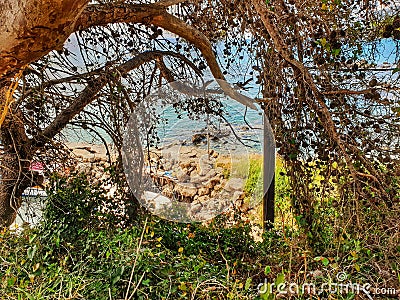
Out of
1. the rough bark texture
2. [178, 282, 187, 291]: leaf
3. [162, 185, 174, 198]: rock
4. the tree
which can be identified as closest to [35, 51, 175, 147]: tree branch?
the tree

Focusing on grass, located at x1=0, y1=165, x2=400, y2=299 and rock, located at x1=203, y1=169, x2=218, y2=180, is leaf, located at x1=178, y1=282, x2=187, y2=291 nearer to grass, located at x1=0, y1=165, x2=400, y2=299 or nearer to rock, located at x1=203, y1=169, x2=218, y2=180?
grass, located at x1=0, y1=165, x2=400, y2=299

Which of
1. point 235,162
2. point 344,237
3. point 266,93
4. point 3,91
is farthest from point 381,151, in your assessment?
point 3,91

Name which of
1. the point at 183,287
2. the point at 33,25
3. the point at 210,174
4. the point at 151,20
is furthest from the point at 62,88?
the point at 33,25

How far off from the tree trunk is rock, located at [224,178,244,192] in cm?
81

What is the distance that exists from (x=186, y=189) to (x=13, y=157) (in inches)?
30.3

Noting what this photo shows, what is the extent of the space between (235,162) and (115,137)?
0.57 meters

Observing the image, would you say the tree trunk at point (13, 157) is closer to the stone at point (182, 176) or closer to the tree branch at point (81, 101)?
the tree branch at point (81, 101)

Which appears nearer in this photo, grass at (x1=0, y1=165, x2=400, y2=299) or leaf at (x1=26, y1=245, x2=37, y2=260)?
grass at (x1=0, y1=165, x2=400, y2=299)

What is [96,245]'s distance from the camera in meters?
1.67

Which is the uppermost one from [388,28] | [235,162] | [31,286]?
[388,28]

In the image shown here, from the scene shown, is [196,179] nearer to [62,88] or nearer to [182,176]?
[182,176]

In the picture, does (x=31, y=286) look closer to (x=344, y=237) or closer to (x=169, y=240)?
(x=169, y=240)

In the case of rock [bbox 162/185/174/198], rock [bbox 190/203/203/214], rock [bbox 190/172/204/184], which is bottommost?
rock [bbox 190/203/203/214]

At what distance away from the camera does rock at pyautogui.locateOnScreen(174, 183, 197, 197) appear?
1858mm
